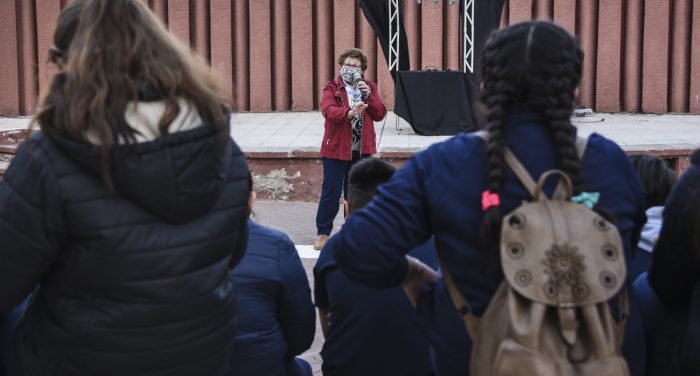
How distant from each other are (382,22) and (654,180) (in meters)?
8.23

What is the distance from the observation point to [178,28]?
13.8 m

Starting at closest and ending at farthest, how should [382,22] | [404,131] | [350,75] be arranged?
[350,75], [404,131], [382,22]

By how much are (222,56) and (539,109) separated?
12222 mm

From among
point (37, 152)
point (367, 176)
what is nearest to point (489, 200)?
point (37, 152)

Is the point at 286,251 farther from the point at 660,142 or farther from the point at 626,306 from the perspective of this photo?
the point at 660,142

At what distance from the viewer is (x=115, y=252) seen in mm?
1910

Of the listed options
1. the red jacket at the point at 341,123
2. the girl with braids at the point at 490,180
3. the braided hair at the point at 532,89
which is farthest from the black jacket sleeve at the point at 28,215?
the red jacket at the point at 341,123

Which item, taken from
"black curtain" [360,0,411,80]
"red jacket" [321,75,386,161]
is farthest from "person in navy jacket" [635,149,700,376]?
"black curtain" [360,0,411,80]

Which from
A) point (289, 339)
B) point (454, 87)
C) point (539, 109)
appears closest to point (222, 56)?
point (454, 87)

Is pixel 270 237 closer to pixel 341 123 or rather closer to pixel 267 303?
pixel 267 303

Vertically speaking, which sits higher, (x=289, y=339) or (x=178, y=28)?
(x=178, y=28)

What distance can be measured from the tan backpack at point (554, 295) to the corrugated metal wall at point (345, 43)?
1185 centimetres

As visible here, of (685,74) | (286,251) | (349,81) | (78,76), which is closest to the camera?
(78,76)

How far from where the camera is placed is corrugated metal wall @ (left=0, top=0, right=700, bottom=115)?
13.3m
